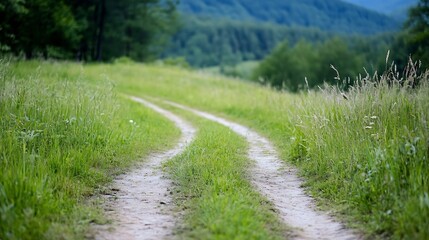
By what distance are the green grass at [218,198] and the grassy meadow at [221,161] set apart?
0.02m

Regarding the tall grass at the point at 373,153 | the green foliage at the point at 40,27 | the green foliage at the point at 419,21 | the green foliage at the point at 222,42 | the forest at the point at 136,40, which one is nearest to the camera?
the tall grass at the point at 373,153

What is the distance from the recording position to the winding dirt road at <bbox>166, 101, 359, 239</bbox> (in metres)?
5.69

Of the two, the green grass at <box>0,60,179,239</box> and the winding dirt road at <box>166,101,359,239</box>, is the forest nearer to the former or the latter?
the winding dirt road at <box>166,101,359,239</box>

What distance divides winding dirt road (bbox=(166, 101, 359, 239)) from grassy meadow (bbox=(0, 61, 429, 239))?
0.88ft

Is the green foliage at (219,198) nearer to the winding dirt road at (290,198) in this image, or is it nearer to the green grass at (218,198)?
the green grass at (218,198)

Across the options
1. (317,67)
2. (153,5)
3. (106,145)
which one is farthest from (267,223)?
(317,67)

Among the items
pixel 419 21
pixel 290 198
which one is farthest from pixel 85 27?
pixel 290 198

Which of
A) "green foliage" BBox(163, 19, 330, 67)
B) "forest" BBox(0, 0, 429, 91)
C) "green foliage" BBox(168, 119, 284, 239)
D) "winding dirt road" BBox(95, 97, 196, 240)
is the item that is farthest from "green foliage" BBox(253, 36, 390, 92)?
"green foliage" BBox(163, 19, 330, 67)

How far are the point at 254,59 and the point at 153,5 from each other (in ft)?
438

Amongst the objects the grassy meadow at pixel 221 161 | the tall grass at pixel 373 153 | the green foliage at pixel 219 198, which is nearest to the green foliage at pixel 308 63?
the grassy meadow at pixel 221 161

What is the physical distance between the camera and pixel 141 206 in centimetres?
659

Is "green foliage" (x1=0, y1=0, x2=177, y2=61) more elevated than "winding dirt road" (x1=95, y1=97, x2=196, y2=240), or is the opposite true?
"green foliage" (x1=0, y1=0, x2=177, y2=61)

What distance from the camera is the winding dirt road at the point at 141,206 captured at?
5480mm

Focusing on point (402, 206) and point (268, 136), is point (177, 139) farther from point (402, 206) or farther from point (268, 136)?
point (402, 206)
